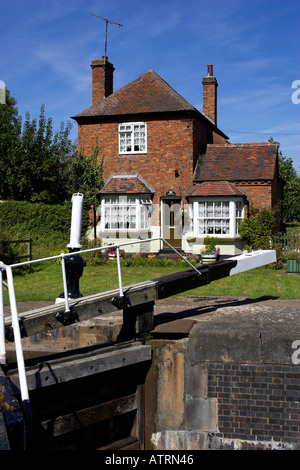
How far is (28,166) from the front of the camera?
2486 centimetres

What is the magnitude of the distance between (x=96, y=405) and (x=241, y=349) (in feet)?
7.05

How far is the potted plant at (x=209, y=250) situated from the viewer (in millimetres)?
19391

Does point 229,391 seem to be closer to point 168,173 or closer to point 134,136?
point 168,173

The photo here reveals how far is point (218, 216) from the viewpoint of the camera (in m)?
20.8

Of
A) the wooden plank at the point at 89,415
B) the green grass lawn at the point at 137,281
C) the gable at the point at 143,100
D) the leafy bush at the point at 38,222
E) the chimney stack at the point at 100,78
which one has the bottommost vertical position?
the wooden plank at the point at 89,415

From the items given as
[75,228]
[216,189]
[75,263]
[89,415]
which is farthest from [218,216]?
[89,415]

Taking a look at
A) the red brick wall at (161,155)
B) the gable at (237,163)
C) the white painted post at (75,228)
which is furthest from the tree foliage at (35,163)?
the white painted post at (75,228)

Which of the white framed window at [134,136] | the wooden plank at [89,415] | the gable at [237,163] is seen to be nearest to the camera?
the wooden plank at [89,415]

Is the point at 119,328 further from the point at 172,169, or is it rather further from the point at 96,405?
the point at 172,169

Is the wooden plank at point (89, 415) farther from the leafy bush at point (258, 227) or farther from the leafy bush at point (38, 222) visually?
the leafy bush at point (38, 222)

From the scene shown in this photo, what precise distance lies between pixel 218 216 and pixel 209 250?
1.74m

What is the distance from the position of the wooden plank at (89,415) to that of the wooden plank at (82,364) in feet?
1.90

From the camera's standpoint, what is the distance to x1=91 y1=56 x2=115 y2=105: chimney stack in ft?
79.2
